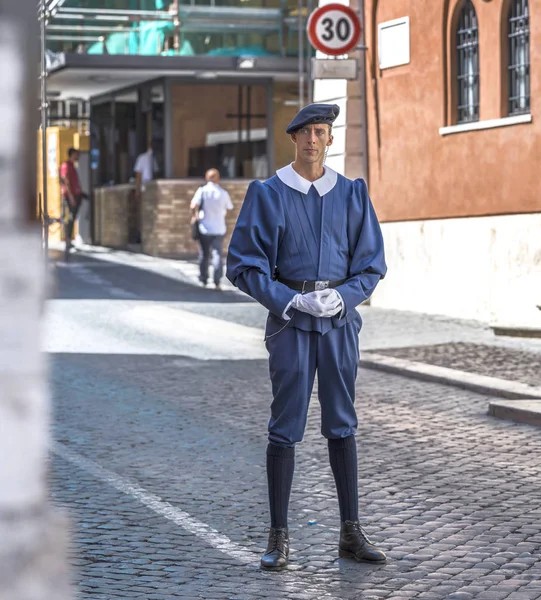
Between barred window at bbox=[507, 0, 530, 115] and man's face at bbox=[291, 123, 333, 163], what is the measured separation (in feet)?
39.1

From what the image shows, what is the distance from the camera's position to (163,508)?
6.76 meters

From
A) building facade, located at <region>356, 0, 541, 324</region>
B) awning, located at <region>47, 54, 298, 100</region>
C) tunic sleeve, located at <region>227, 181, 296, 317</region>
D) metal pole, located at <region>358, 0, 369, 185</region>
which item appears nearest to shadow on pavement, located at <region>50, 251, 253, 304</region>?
metal pole, located at <region>358, 0, 369, 185</region>

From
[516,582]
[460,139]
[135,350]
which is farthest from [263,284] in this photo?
[460,139]

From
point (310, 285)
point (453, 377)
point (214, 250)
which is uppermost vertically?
point (310, 285)

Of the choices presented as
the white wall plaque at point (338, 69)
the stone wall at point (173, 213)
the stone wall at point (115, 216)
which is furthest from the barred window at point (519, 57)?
the stone wall at point (115, 216)

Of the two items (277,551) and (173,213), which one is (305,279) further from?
(173,213)

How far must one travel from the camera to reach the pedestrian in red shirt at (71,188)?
2762cm

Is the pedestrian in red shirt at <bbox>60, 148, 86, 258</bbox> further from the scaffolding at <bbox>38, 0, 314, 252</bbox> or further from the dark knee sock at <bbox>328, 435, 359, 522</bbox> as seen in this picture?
the dark knee sock at <bbox>328, 435, 359, 522</bbox>

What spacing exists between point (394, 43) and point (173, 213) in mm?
8977

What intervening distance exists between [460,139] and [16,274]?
17130 millimetres

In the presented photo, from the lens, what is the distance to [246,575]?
5.43 metres

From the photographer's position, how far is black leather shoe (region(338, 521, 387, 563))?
5.58m

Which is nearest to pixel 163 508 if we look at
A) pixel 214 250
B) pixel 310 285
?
pixel 310 285

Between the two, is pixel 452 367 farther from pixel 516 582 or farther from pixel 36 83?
pixel 36 83
